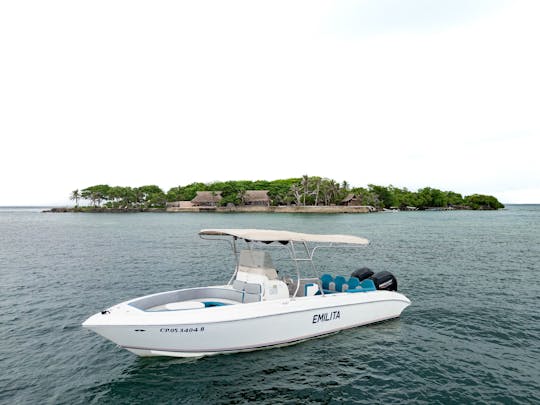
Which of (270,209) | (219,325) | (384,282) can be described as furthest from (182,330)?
(270,209)

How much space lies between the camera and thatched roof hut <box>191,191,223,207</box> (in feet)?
435

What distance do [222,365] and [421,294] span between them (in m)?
12.0

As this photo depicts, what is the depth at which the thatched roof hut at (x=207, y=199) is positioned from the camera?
133 metres

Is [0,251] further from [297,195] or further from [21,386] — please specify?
[297,195]

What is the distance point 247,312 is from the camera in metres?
8.86

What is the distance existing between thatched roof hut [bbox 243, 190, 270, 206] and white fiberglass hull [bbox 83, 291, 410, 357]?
118132 mm

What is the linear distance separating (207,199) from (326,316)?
126m

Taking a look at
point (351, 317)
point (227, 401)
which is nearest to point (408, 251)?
point (351, 317)

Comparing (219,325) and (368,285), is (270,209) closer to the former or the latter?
(368,285)

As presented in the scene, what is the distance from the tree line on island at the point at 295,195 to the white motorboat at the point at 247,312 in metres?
107

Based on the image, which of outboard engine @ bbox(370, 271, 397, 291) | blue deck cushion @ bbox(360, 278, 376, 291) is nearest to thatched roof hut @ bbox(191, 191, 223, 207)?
outboard engine @ bbox(370, 271, 397, 291)

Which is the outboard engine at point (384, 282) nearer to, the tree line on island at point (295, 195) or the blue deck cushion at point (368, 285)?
the blue deck cushion at point (368, 285)

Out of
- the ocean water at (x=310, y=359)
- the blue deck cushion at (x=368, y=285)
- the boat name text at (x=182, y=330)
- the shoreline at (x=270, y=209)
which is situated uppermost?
the shoreline at (x=270, y=209)

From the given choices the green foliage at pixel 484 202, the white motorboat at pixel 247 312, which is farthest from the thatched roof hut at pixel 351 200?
the white motorboat at pixel 247 312
